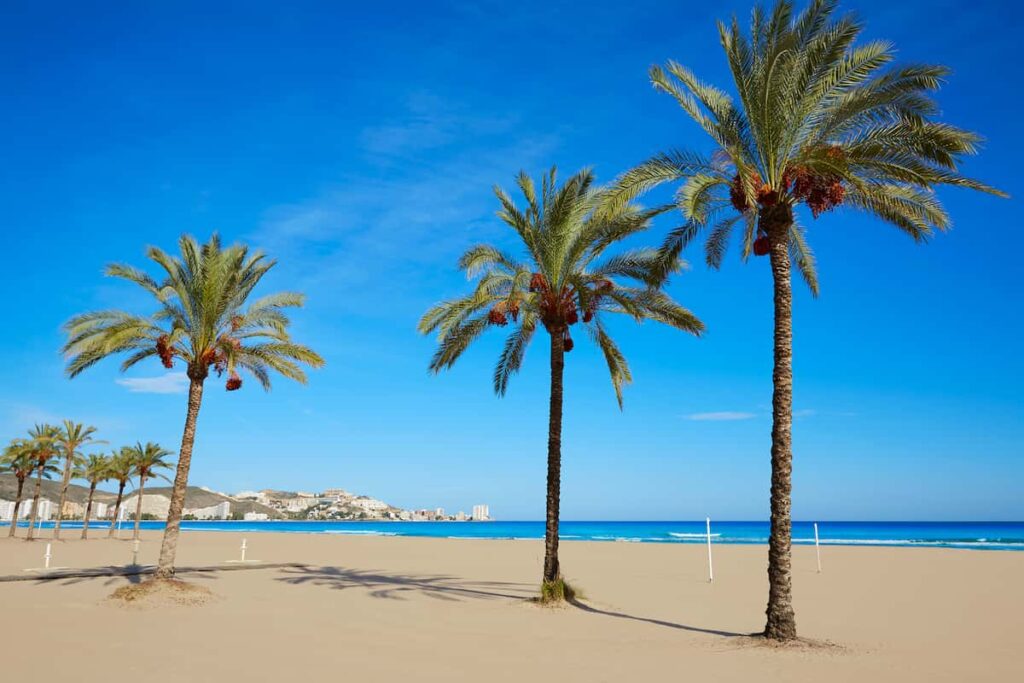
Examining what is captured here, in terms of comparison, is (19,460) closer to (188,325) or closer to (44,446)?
(44,446)

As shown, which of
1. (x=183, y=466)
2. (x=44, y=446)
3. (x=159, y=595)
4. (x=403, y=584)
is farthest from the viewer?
(x=44, y=446)

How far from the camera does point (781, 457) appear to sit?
514 inches

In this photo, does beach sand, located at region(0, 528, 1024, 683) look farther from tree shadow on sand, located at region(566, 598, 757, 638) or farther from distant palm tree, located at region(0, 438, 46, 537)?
distant palm tree, located at region(0, 438, 46, 537)

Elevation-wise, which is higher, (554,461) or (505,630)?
(554,461)

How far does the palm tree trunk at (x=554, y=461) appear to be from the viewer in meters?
18.3

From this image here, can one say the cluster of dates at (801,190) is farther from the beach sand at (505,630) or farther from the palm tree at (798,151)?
the beach sand at (505,630)

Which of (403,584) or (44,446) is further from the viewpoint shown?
(44,446)

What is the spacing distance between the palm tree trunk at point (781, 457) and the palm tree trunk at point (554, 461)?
21.4 ft

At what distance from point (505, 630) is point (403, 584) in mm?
10363

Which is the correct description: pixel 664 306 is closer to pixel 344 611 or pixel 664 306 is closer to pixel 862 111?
pixel 862 111

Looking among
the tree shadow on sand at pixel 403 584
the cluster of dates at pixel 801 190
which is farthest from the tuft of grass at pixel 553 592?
the cluster of dates at pixel 801 190

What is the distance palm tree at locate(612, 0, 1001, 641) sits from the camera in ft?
42.2

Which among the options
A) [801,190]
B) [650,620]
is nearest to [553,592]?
[650,620]

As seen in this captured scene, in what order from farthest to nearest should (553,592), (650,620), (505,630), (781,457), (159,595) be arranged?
(159,595) < (553,592) < (650,620) < (505,630) < (781,457)
